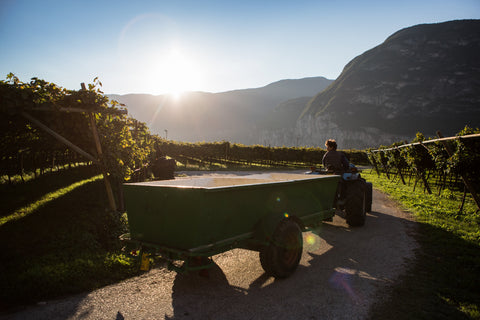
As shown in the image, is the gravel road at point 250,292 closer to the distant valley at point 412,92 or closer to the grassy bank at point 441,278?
the grassy bank at point 441,278

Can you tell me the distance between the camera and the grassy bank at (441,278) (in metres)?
3.31

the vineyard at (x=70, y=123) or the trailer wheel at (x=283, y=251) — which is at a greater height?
the vineyard at (x=70, y=123)

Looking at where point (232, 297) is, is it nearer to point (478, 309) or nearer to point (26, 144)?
point (478, 309)

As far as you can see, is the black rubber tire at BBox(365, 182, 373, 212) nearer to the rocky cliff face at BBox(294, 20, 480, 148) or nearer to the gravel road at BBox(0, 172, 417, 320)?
the gravel road at BBox(0, 172, 417, 320)

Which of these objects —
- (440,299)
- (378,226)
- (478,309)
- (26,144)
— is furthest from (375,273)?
(26,144)

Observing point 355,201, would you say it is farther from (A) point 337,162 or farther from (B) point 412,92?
(B) point 412,92

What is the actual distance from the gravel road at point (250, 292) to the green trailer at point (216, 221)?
0.43m

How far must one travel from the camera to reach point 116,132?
796cm

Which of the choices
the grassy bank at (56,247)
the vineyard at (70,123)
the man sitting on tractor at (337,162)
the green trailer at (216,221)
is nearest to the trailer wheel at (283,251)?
the green trailer at (216,221)

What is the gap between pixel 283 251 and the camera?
13.3 ft

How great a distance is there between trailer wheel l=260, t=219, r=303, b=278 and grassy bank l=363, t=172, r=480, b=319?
4.09ft

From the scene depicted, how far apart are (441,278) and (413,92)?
20243cm

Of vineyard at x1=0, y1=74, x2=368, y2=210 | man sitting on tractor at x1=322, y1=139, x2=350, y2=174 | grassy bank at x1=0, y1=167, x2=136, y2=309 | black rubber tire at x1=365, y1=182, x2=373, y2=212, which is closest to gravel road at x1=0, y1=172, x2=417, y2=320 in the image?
grassy bank at x1=0, y1=167, x2=136, y2=309

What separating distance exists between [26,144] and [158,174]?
4332mm
